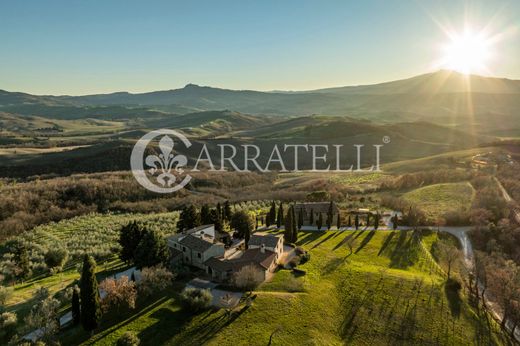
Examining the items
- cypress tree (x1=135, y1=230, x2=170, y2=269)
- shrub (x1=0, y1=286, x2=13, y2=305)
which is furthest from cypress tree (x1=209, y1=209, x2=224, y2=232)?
shrub (x1=0, y1=286, x2=13, y2=305)

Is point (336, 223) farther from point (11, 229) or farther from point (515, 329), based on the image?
point (11, 229)

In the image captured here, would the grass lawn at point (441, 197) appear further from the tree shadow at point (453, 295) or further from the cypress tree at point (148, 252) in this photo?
the cypress tree at point (148, 252)

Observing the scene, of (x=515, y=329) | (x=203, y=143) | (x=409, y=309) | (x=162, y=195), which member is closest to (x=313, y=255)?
(x=409, y=309)

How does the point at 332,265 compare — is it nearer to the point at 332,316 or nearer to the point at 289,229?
the point at 289,229

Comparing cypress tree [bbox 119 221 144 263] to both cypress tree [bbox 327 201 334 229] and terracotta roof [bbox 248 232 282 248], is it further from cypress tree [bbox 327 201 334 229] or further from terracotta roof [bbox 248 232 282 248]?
cypress tree [bbox 327 201 334 229]

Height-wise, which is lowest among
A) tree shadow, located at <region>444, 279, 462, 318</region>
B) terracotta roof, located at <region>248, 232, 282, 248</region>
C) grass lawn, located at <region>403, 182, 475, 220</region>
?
tree shadow, located at <region>444, 279, 462, 318</region>

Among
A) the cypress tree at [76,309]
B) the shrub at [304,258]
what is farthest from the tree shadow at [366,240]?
the cypress tree at [76,309]
